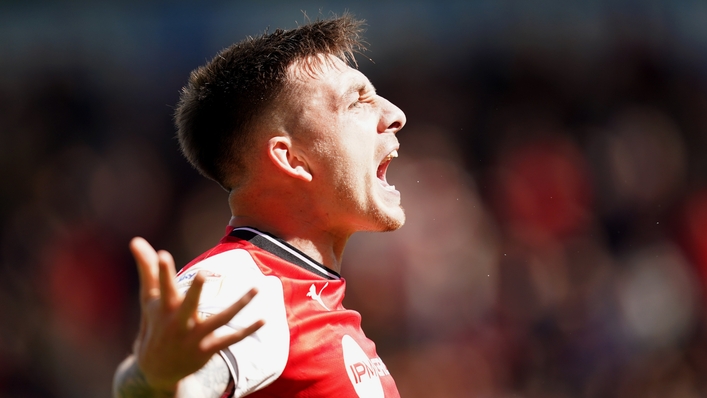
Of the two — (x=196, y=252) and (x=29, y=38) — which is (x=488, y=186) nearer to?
(x=196, y=252)

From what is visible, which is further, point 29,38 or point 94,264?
point 29,38

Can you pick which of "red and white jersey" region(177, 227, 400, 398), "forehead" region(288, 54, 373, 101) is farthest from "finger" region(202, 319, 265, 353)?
"forehead" region(288, 54, 373, 101)

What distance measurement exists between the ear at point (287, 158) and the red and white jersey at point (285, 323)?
9.9 inches

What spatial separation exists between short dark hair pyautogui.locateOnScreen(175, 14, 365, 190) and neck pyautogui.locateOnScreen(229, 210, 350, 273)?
211mm

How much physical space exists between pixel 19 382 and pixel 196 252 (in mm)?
1895

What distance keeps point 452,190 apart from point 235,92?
379 cm

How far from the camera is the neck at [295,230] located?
9.14 feet

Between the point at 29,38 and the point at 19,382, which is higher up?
the point at 29,38

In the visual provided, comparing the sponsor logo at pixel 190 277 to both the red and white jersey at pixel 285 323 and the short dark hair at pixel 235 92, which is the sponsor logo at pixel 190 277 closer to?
the red and white jersey at pixel 285 323

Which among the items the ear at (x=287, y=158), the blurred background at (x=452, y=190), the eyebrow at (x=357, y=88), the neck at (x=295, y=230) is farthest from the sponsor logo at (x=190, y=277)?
the blurred background at (x=452, y=190)

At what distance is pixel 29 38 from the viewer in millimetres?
7477

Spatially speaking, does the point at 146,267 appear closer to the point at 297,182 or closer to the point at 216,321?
the point at 216,321

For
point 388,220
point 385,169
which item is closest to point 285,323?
point 388,220

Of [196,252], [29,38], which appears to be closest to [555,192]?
[196,252]
